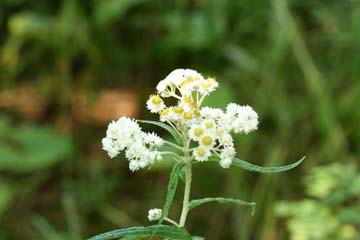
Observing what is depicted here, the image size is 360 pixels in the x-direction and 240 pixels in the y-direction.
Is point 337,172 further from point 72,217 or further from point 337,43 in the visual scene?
point 72,217

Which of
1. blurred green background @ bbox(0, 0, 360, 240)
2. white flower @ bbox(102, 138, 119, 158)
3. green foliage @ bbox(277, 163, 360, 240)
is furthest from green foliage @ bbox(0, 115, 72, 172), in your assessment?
white flower @ bbox(102, 138, 119, 158)

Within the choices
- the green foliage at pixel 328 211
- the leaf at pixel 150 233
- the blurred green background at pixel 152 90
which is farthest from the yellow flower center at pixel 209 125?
the blurred green background at pixel 152 90

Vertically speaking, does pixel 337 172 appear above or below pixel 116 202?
below

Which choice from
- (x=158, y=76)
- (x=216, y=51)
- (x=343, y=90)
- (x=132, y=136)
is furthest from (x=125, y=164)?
(x=132, y=136)

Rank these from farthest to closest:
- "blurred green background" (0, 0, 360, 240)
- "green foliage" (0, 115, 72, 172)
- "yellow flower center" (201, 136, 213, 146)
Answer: "green foliage" (0, 115, 72, 172)
"blurred green background" (0, 0, 360, 240)
"yellow flower center" (201, 136, 213, 146)

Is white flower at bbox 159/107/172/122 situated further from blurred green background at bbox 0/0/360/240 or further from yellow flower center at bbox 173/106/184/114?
blurred green background at bbox 0/0/360/240

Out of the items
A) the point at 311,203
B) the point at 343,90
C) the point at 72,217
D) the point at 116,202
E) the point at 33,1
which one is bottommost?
the point at 311,203

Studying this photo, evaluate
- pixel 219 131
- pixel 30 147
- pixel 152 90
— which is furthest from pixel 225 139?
pixel 152 90

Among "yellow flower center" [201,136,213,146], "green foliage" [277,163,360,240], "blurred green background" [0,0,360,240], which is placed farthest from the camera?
"blurred green background" [0,0,360,240]
